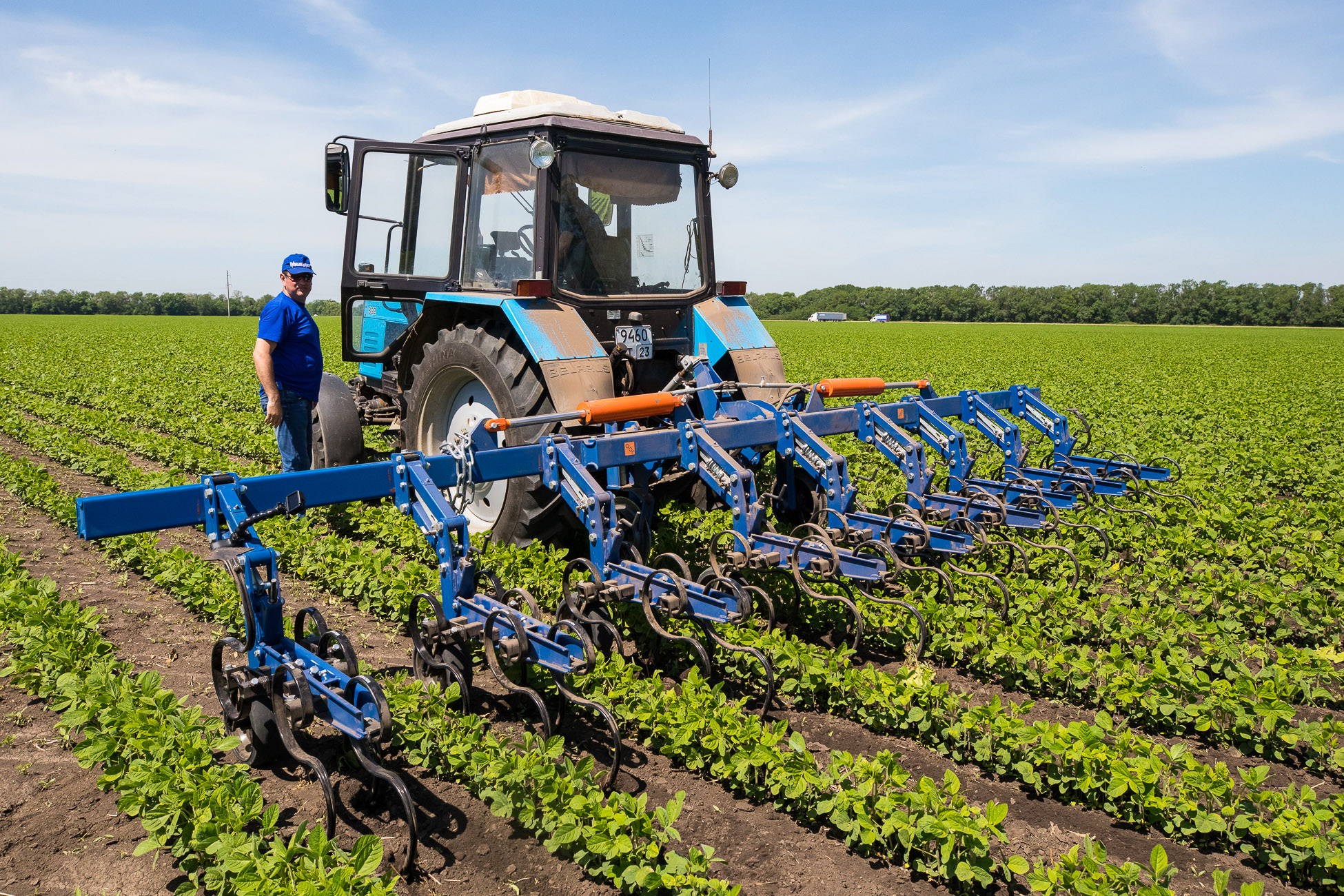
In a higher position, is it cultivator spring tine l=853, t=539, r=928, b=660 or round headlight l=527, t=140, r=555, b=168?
round headlight l=527, t=140, r=555, b=168

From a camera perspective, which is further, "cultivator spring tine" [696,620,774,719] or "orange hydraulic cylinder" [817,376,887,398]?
"orange hydraulic cylinder" [817,376,887,398]

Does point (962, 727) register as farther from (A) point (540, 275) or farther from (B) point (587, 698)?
(A) point (540, 275)

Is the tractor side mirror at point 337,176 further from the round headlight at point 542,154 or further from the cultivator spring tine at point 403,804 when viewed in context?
the cultivator spring tine at point 403,804

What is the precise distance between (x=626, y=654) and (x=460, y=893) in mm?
1862

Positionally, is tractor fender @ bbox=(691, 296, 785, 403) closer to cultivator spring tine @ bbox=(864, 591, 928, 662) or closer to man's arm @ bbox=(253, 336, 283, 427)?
cultivator spring tine @ bbox=(864, 591, 928, 662)

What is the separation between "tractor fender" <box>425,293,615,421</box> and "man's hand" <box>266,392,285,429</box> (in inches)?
56.6

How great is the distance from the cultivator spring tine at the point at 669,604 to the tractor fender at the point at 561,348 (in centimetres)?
142

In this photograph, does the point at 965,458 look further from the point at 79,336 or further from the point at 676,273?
the point at 79,336

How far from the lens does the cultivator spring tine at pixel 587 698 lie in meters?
3.16

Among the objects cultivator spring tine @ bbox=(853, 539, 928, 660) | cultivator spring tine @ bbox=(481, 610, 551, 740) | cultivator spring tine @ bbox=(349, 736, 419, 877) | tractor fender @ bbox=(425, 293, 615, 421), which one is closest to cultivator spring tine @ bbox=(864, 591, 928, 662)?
cultivator spring tine @ bbox=(853, 539, 928, 660)

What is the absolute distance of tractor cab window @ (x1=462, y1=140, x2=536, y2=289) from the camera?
5629 mm

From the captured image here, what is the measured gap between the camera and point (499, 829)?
2.99 meters

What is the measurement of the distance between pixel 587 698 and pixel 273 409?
3251mm

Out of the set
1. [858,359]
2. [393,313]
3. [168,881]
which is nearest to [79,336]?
[858,359]
